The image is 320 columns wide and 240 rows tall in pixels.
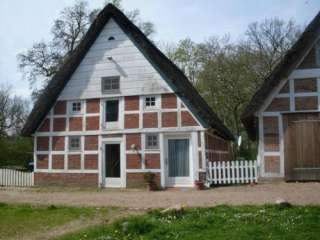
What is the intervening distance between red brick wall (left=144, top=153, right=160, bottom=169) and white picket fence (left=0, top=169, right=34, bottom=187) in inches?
241

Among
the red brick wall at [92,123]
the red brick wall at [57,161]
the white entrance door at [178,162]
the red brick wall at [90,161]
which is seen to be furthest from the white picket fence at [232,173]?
the red brick wall at [57,161]

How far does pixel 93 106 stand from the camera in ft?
69.3

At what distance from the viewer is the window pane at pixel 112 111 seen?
68.3 feet

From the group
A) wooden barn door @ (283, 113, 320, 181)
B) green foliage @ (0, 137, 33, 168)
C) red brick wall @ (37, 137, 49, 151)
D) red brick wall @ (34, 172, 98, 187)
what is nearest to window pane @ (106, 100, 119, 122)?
red brick wall @ (34, 172, 98, 187)

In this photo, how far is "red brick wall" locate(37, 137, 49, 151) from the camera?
70.9 ft

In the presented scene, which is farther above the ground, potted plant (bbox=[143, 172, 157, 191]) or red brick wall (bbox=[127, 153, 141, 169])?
red brick wall (bbox=[127, 153, 141, 169])

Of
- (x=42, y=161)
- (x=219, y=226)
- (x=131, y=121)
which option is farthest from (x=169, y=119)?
(x=219, y=226)

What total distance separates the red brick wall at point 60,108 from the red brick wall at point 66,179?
304cm

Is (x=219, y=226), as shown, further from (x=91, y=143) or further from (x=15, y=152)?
(x=15, y=152)

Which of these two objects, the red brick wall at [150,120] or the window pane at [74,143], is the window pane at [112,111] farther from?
the window pane at [74,143]

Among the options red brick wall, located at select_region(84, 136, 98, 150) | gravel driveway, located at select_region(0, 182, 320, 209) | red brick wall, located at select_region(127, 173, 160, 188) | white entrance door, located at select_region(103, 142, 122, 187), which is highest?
red brick wall, located at select_region(84, 136, 98, 150)

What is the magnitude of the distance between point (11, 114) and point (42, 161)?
102ft

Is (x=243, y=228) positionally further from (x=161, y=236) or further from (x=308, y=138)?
(x=308, y=138)

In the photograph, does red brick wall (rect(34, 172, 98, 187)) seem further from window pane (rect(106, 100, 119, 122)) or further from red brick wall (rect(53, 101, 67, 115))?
red brick wall (rect(53, 101, 67, 115))
